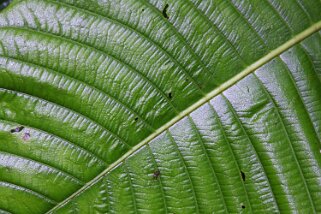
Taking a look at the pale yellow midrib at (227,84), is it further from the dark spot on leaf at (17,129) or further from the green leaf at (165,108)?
the dark spot on leaf at (17,129)

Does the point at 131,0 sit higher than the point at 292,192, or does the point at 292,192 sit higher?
the point at 131,0

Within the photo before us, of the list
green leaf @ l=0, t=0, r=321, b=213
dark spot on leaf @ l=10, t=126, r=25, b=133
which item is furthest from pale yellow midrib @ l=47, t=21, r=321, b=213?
dark spot on leaf @ l=10, t=126, r=25, b=133

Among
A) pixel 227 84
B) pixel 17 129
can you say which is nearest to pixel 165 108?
pixel 227 84

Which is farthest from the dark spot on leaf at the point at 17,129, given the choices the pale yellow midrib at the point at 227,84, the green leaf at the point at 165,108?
the pale yellow midrib at the point at 227,84

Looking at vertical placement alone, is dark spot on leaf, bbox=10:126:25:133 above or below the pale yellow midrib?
below

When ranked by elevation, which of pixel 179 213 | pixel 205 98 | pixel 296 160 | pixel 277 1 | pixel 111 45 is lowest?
pixel 179 213

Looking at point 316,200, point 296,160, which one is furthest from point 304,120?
point 316,200

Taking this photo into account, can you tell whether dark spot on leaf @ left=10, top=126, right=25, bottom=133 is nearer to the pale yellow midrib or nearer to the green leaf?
the green leaf

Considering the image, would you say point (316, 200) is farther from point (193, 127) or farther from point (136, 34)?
point (136, 34)
